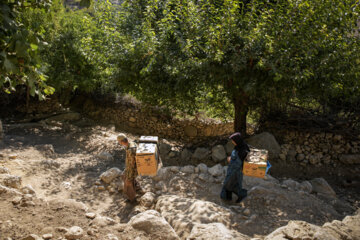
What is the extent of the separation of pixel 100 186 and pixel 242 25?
4624 millimetres

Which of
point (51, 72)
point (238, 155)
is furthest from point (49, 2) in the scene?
point (51, 72)

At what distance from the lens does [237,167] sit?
4918mm

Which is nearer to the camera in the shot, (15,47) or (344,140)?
(15,47)

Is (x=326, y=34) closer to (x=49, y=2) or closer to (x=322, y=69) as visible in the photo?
(x=322, y=69)

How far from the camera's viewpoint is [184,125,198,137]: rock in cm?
1053

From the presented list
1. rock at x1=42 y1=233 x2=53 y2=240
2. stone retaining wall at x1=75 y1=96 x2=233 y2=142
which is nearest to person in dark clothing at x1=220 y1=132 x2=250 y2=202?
rock at x1=42 y1=233 x2=53 y2=240

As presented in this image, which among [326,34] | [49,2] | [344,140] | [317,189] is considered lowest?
[317,189]

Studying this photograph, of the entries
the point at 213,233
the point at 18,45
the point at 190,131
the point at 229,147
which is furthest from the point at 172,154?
the point at 18,45

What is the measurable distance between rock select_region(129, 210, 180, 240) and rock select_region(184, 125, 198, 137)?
6.82m

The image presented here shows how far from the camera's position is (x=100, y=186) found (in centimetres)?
552

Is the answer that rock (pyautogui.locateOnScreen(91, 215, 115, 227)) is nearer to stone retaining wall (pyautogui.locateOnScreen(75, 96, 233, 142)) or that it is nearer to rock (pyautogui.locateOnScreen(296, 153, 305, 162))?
rock (pyautogui.locateOnScreen(296, 153, 305, 162))

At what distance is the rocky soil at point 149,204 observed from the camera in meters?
3.39

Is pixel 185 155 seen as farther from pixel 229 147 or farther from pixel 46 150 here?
pixel 46 150

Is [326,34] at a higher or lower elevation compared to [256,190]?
higher
